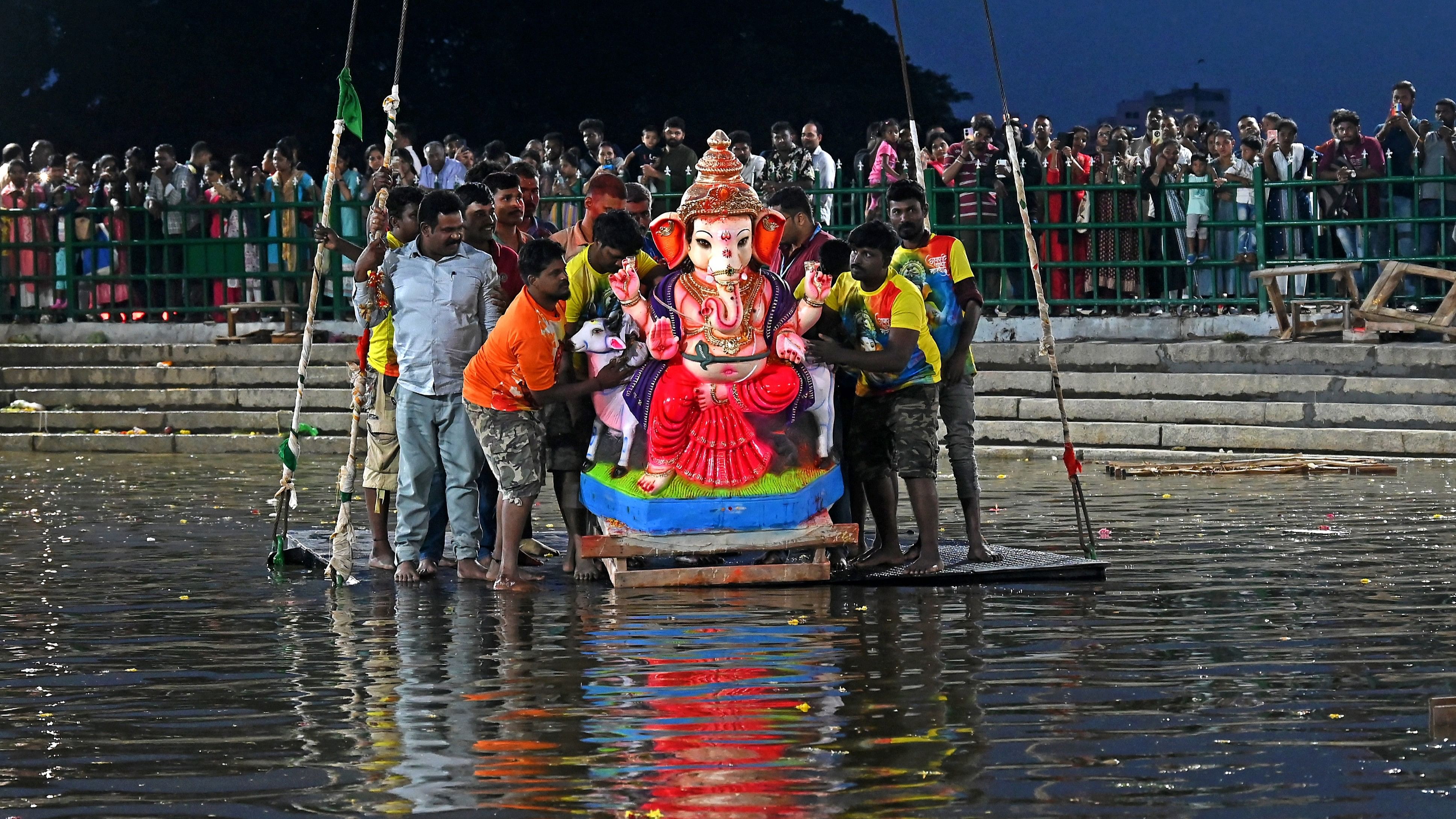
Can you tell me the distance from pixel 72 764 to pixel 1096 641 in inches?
134

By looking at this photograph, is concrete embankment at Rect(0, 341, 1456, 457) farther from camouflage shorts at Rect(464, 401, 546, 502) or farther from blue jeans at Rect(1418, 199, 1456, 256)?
camouflage shorts at Rect(464, 401, 546, 502)

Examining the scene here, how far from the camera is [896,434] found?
9289mm

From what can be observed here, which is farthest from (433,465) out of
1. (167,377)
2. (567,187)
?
(167,377)

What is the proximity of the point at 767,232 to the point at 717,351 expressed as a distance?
57 centimetres

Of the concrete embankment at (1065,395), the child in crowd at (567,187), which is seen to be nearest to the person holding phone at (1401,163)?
the concrete embankment at (1065,395)

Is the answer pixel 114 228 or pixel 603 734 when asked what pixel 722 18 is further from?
pixel 603 734

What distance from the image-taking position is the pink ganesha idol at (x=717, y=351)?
9258mm

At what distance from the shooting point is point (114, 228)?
21609 mm

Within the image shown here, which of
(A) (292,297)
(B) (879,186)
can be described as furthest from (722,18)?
(B) (879,186)

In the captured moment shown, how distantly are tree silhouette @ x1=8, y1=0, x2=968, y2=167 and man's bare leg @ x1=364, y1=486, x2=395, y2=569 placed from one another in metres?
20.1

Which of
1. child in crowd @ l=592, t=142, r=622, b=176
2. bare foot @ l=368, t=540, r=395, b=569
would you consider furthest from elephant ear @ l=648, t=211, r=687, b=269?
child in crowd @ l=592, t=142, r=622, b=176

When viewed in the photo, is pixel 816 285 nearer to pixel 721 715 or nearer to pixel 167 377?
pixel 721 715

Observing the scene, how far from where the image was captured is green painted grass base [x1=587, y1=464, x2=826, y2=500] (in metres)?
9.28

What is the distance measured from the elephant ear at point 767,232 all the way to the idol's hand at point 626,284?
548mm
